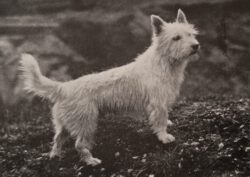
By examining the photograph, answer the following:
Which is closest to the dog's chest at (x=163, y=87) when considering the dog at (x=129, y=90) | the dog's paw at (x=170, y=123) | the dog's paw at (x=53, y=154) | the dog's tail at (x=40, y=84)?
the dog at (x=129, y=90)

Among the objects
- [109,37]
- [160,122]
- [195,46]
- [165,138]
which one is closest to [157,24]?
[195,46]

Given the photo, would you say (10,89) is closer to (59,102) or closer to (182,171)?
(59,102)

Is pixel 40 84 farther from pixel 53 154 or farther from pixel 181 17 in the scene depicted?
pixel 181 17

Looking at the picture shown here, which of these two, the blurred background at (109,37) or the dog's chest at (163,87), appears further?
the blurred background at (109,37)

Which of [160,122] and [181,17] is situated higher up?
[181,17]

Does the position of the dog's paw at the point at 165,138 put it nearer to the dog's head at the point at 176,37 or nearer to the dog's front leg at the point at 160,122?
the dog's front leg at the point at 160,122

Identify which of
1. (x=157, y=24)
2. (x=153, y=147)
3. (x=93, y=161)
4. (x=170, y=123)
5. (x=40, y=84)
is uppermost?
(x=157, y=24)

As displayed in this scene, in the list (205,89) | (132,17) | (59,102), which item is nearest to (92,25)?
(132,17)
